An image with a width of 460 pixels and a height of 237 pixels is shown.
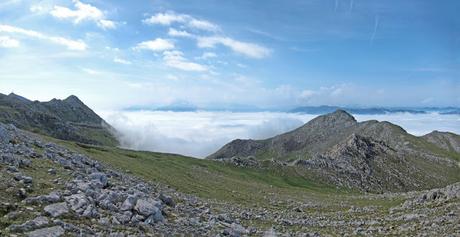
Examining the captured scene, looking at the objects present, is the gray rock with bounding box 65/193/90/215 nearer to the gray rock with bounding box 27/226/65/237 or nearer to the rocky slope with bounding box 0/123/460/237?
the rocky slope with bounding box 0/123/460/237

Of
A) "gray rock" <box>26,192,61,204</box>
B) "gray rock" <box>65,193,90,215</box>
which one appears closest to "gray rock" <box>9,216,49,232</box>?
"gray rock" <box>26,192,61,204</box>

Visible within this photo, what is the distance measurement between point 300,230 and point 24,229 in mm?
25140

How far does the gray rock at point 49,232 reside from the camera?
17.2m

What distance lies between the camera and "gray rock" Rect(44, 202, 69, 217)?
64.8 feet

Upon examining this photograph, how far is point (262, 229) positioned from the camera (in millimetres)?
33375

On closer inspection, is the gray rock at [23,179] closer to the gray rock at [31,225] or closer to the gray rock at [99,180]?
the gray rock at [99,180]

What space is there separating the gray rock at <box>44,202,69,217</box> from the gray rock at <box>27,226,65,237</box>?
1660 millimetres

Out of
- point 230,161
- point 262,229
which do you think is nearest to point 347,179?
point 230,161

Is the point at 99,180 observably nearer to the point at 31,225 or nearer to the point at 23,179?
the point at 23,179

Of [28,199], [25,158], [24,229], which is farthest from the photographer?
[25,158]

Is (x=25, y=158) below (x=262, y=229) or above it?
above

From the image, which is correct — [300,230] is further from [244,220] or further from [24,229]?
[24,229]

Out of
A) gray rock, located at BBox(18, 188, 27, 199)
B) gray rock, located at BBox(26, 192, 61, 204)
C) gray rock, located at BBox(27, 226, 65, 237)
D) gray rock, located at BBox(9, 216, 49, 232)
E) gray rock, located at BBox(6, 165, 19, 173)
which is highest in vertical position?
gray rock, located at BBox(6, 165, 19, 173)

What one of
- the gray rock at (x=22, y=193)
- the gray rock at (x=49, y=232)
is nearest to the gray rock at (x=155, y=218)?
the gray rock at (x=49, y=232)
